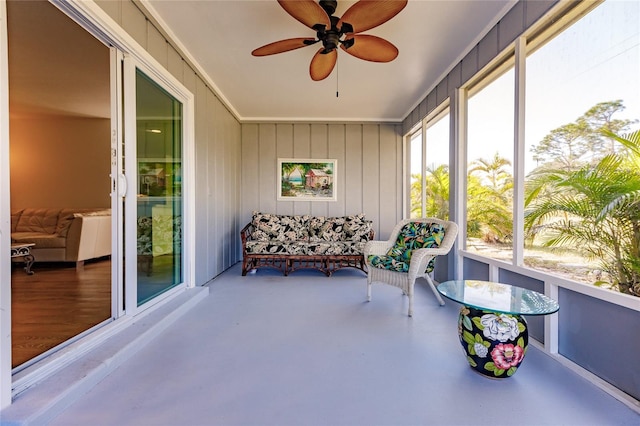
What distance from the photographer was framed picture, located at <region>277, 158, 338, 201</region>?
495 cm

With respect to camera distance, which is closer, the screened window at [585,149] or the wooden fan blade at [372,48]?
the screened window at [585,149]

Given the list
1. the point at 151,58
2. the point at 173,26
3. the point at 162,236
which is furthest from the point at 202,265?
Answer: the point at 173,26

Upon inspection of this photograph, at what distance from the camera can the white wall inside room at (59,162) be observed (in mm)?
5027

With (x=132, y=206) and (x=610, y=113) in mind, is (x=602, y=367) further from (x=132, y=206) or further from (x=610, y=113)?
(x=132, y=206)

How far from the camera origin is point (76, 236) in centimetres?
391

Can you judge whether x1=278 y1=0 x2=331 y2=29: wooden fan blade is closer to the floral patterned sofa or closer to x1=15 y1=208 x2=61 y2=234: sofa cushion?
the floral patterned sofa

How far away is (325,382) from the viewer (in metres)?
1.52

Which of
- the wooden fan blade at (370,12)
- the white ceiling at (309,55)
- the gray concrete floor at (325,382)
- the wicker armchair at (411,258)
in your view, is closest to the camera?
the gray concrete floor at (325,382)

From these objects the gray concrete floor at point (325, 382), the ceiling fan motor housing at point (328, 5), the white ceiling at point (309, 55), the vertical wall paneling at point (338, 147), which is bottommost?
the gray concrete floor at point (325, 382)

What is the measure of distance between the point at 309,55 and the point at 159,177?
1.92 meters

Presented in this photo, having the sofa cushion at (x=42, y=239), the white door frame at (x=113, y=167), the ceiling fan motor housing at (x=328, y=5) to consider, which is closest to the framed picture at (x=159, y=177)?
the white door frame at (x=113, y=167)

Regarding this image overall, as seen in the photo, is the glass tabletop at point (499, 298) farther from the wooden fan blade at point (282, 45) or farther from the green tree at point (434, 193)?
the wooden fan blade at point (282, 45)

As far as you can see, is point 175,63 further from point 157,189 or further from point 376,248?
point 376,248

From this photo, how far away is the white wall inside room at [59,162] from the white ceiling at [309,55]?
Answer: 299 cm
